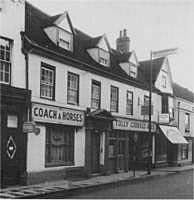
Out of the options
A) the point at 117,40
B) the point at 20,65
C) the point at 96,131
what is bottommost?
the point at 96,131

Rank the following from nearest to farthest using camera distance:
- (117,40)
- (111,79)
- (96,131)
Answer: (96,131) < (111,79) < (117,40)

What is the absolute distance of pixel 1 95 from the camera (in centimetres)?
1219

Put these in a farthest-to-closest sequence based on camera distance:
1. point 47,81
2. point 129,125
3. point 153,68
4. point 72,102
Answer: point 153,68 → point 129,125 → point 72,102 → point 47,81

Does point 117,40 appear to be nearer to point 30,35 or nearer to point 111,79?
point 111,79

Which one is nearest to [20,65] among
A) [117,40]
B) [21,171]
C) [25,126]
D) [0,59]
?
[0,59]

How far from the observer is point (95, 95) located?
1838 centimetres

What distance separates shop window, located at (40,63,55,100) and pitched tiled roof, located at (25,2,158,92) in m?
0.79

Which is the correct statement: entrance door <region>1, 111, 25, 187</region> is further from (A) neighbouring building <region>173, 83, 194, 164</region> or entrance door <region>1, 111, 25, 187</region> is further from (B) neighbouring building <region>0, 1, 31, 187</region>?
(A) neighbouring building <region>173, 83, 194, 164</region>

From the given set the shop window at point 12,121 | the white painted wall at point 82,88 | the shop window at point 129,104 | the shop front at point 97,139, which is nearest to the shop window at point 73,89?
the white painted wall at point 82,88

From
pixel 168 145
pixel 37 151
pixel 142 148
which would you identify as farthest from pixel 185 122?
pixel 37 151

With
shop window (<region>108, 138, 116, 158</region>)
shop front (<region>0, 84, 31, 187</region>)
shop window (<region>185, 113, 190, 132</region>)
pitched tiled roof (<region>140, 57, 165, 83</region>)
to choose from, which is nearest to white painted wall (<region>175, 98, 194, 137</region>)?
shop window (<region>185, 113, 190, 132</region>)

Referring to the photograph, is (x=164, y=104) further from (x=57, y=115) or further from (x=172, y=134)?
(x=57, y=115)

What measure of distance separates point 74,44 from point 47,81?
14.3 feet

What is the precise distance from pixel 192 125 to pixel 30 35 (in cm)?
2061
